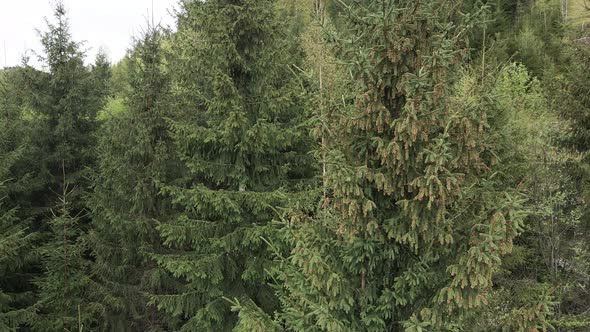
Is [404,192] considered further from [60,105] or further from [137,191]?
[60,105]

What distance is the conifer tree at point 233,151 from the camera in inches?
347

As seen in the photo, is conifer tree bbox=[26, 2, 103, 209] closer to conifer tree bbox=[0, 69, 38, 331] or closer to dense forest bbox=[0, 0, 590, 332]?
dense forest bbox=[0, 0, 590, 332]

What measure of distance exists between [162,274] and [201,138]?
13.6ft

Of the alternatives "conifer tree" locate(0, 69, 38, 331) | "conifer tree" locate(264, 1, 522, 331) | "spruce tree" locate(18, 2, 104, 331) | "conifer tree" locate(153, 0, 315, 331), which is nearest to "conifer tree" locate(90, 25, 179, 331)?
"conifer tree" locate(153, 0, 315, 331)

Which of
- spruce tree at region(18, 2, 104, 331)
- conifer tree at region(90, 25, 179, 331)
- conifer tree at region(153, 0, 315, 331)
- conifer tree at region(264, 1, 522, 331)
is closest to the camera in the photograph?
conifer tree at region(264, 1, 522, 331)

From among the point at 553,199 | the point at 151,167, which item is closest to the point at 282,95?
the point at 151,167

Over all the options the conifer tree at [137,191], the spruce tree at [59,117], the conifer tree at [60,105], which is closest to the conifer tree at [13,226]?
the spruce tree at [59,117]

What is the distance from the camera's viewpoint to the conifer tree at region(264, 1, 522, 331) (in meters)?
4.54

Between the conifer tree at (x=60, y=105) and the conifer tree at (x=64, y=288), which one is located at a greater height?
the conifer tree at (x=60, y=105)

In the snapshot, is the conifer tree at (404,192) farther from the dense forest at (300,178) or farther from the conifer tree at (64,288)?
the conifer tree at (64,288)

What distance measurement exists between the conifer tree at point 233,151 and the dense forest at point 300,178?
53 millimetres

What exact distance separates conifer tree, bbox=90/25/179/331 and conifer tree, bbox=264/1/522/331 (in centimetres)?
677

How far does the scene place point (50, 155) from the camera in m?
14.8

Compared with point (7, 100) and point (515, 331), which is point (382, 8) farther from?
point (7, 100)
